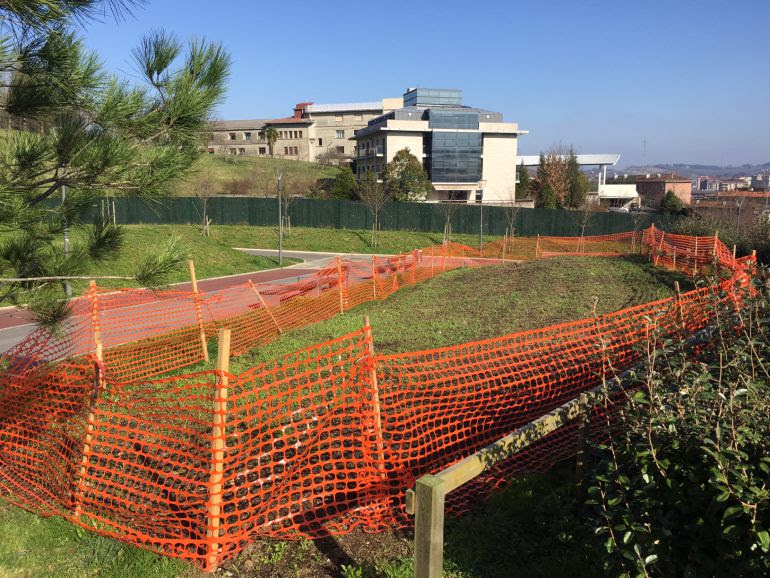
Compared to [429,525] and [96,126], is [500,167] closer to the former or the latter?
[96,126]

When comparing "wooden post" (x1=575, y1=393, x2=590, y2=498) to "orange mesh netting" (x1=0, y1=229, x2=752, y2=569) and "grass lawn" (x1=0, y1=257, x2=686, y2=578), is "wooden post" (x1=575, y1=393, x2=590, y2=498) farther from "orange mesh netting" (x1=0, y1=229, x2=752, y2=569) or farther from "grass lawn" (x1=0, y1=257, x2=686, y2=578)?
"orange mesh netting" (x1=0, y1=229, x2=752, y2=569)

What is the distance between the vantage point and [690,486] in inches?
106

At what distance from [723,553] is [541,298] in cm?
1064

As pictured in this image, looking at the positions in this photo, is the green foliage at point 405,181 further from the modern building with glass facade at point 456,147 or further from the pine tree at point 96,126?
the pine tree at point 96,126

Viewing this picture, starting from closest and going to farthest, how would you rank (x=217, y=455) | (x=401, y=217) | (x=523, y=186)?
1. (x=217, y=455)
2. (x=401, y=217)
3. (x=523, y=186)

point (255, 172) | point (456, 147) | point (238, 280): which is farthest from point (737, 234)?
point (255, 172)

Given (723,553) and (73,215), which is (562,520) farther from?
(73,215)

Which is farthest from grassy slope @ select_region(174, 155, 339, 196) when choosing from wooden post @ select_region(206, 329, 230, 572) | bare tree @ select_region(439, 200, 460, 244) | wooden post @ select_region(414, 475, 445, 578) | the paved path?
wooden post @ select_region(414, 475, 445, 578)

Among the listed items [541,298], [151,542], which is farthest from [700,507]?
[541,298]

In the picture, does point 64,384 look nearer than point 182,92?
No

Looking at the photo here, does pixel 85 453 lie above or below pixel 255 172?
below

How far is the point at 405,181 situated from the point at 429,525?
46629mm

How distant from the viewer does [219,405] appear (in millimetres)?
3475

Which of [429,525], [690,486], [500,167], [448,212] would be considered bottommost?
[429,525]
